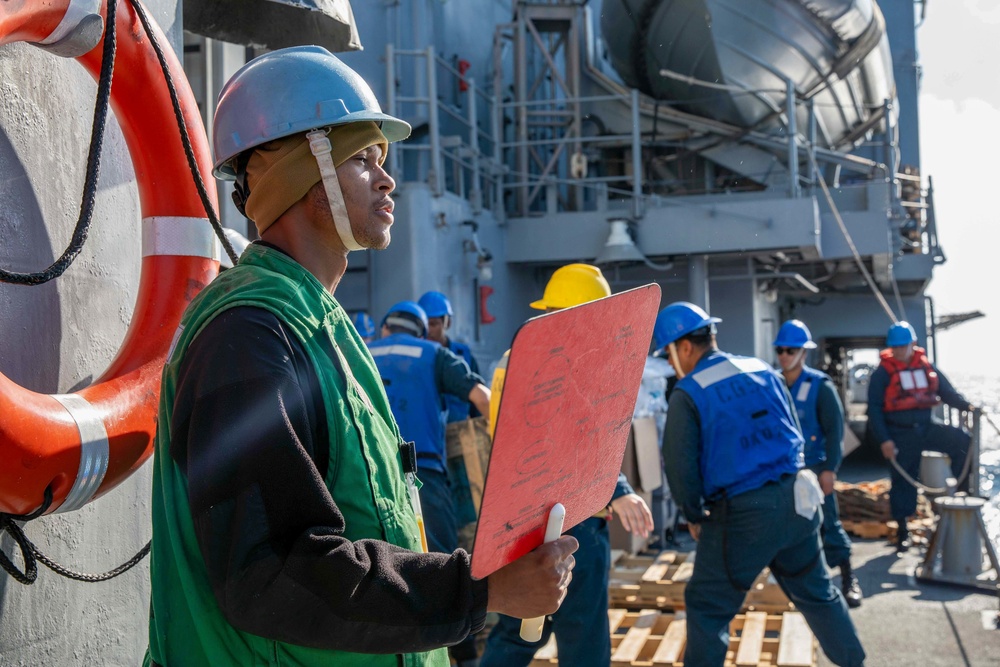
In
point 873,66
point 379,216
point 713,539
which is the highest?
point 873,66

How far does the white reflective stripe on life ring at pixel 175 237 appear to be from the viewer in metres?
2.61

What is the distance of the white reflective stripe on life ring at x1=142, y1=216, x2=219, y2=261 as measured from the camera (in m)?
2.61

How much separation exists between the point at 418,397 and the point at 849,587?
365 centimetres

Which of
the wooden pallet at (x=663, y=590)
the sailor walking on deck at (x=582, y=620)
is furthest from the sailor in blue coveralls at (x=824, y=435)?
the sailor walking on deck at (x=582, y=620)

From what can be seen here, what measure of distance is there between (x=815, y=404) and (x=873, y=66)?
9662 mm

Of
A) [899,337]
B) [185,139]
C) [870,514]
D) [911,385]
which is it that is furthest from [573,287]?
[870,514]

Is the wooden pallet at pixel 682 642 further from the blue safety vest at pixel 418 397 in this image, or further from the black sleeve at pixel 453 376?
the black sleeve at pixel 453 376

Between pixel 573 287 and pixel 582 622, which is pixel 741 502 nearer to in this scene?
pixel 582 622

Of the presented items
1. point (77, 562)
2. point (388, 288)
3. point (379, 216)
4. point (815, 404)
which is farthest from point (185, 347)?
point (388, 288)

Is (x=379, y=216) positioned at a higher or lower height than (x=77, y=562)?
higher

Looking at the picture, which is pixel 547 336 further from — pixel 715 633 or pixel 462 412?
pixel 462 412

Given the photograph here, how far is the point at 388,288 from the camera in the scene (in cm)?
954

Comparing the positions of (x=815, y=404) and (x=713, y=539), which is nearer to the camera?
(x=713, y=539)

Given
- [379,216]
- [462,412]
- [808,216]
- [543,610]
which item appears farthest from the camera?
[808,216]
